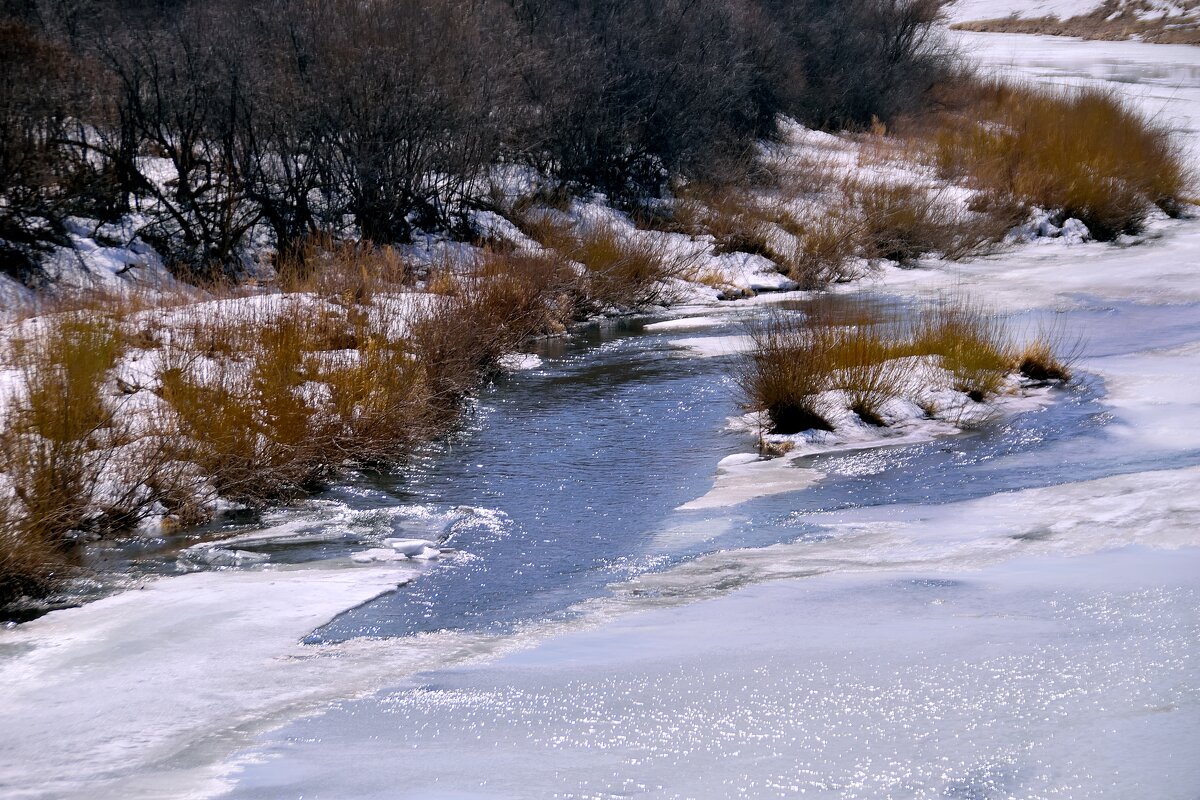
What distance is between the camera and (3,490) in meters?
6.89

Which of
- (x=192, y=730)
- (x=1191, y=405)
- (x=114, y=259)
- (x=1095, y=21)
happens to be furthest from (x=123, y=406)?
(x=1095, y=21)

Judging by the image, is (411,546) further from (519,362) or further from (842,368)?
(519,362)

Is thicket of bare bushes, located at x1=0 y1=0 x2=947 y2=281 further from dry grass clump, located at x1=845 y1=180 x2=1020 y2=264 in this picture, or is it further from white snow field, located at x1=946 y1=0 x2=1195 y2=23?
white snow field, located at x1=946 y1=0 x2=1195 y2=23

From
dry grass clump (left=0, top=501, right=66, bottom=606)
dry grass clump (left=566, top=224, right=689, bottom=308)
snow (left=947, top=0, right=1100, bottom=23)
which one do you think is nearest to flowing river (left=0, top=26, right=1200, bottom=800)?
dry grass clump (left=0, top=501, right=66, bottom=606)

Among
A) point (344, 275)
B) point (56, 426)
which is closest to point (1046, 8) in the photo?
point (344, 275)

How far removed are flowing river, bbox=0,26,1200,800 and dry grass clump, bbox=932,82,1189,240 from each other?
1423 cm

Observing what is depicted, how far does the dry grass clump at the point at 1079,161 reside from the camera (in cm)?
2341

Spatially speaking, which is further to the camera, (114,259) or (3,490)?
(114,259)

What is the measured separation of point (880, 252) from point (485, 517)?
13.9m

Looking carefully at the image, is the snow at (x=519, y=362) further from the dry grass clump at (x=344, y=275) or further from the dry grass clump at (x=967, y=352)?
the dry grass clump at (x=967, y=352)

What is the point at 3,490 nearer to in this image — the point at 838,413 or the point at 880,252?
the point at 838,413

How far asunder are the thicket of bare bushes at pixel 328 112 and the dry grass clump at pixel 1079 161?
5.22 meters

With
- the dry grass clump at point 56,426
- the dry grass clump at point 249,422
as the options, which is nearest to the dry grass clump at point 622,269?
the dry grass clump at point 249,422

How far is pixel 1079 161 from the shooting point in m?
24.4
